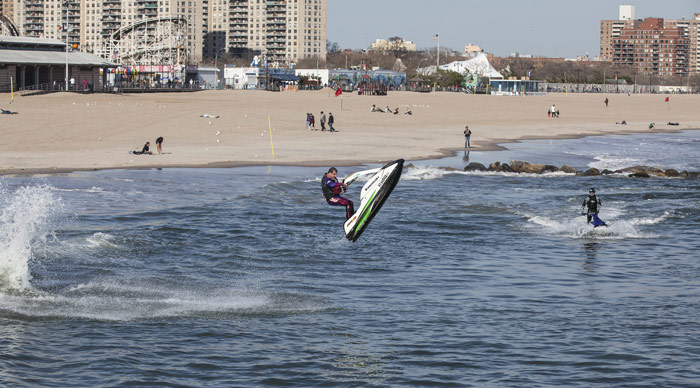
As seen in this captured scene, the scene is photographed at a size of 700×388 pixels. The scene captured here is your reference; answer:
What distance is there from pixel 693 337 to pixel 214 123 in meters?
47.6

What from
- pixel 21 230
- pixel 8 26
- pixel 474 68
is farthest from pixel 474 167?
pixel 474 68

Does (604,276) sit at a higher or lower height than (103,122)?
lower

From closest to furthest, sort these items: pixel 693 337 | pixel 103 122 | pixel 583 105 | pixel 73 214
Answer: pixel 693 337 < pixel 73 214 < pixel 103 122 < pixel 583 105

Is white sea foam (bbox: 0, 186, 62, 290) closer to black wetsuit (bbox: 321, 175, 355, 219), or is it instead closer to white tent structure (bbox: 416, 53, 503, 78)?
black wetsuit (bbox: 321, 175, 355, 219)

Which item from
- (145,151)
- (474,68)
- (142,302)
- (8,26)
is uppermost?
(8,26)

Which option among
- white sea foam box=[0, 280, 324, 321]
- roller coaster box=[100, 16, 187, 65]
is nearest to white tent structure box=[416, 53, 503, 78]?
roller coaster box=[100, 16, 187, 65]

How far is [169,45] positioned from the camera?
471 ft

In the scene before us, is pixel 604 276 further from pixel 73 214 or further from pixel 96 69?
pixel 96 69

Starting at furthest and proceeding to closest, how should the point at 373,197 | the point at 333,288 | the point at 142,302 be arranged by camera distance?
the point at 333,288 < the point at 373,197 < the point at 142,302

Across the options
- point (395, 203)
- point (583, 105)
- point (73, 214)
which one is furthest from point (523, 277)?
point (583, 105)

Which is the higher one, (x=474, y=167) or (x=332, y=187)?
(x=332, y=187)

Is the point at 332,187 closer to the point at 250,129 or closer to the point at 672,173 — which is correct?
the point at 672,173

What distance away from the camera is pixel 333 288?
23.3 meters

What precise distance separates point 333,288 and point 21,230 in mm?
10206
